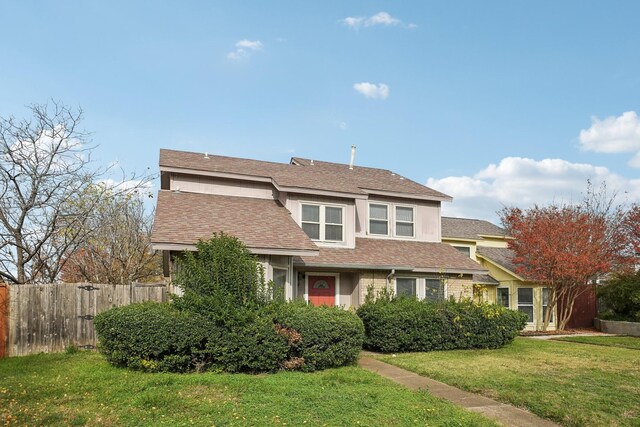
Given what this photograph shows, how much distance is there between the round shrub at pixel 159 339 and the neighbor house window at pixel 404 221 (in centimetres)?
1135

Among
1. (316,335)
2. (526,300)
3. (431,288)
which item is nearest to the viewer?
(316,335)

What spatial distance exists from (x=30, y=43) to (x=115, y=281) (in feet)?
36.2

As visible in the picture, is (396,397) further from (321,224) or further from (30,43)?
(30,43)

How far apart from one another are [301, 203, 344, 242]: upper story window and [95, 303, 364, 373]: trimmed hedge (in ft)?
23.6

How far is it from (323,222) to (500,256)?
41.8ft

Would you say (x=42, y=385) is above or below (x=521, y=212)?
below

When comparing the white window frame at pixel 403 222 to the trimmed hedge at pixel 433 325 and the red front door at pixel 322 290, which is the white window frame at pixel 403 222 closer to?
the red front door at pixel 322 290

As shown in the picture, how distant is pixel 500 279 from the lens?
82.7ft

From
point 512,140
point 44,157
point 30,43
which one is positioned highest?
point 30,43

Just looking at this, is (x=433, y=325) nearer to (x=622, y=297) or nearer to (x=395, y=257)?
(x=395, y=257)

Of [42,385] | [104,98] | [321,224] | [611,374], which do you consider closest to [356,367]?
[611,374]

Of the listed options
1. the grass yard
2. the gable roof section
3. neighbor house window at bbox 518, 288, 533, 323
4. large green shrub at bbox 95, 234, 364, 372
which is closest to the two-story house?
large green shrub at bbox 95, 234, 364, 372

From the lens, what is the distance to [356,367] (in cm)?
1127

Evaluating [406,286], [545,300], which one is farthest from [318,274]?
[545,300]
